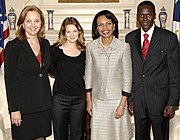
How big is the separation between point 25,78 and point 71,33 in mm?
580

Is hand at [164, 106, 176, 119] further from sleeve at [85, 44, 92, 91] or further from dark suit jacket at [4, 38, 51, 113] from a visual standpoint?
dark suit jacket at [4, 38, 51, 113]

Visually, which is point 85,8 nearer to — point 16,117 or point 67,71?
point 67,71

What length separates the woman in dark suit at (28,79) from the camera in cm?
279

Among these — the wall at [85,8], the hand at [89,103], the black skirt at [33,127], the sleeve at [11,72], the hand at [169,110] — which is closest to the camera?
the sleeve at [11,72]

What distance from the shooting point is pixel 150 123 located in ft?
10.5

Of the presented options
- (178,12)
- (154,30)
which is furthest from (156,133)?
(178,12)

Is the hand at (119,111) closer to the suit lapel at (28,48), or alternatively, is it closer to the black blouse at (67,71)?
the black blouse at (67,71)

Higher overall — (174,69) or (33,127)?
(174,69)

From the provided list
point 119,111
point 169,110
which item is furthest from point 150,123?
point 119,111

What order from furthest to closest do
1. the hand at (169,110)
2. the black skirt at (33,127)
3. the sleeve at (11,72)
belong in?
the hand at (169,110)
the black skirt at (33,127)
the sleeve at (11,72)

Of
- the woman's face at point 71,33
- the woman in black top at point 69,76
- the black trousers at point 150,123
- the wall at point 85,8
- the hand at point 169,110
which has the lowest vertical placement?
the black trousers at point 150,123

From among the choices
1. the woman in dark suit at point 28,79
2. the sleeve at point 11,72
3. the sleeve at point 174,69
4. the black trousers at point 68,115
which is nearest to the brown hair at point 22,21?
the woman in dark suit at point 28,79

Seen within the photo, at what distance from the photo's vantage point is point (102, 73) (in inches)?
118

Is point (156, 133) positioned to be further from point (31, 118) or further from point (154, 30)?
point (31, 118)
